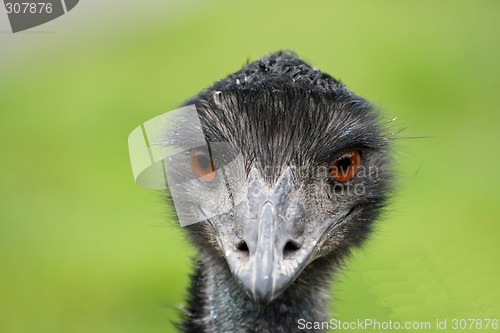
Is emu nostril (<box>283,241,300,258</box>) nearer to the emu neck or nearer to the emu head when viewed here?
the emu head

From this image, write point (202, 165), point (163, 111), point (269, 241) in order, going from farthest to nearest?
point (163, 111) < point (202, 165) < point (269, 241)

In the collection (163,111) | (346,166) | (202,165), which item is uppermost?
(163,111)

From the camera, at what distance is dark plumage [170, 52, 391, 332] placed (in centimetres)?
233

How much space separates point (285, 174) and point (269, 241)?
0.91ft

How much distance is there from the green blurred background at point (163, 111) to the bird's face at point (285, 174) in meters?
0.28

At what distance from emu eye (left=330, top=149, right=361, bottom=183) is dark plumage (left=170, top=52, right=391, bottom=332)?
13mm

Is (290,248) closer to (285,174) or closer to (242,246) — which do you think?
(242,246)

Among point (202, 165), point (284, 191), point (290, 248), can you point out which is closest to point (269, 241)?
point (290, 248)

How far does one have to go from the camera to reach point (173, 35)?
24.6 ft

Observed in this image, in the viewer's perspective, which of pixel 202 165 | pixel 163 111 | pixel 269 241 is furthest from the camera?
pixel 163 111

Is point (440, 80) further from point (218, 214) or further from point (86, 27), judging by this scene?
point (218, 214)

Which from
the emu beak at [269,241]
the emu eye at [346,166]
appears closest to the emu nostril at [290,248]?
the emu beak at [269,241]

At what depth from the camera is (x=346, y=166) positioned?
2.62 meters

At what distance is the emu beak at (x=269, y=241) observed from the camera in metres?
2.14
